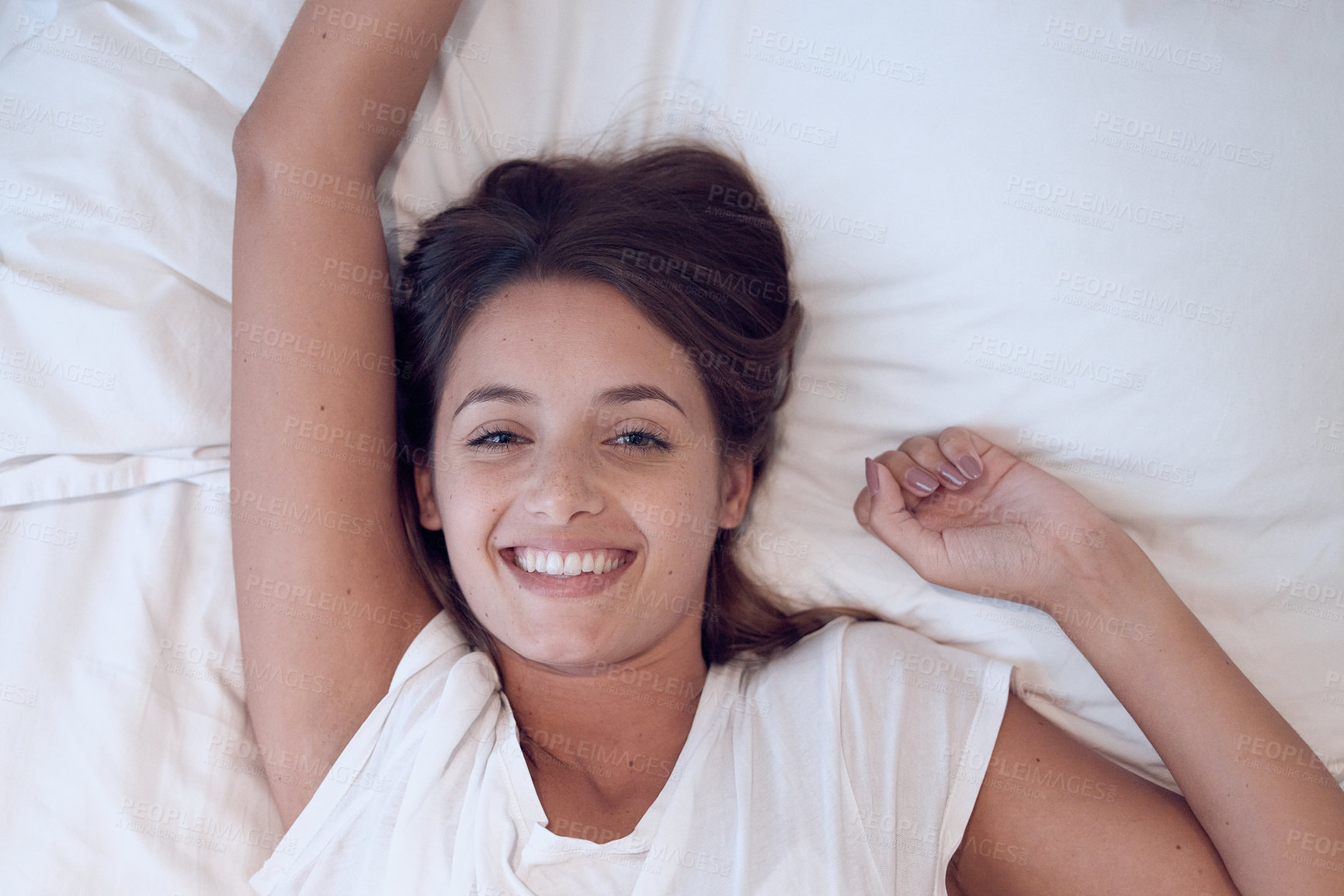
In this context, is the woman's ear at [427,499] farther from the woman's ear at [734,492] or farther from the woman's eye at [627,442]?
the woman's ear at [734,492]

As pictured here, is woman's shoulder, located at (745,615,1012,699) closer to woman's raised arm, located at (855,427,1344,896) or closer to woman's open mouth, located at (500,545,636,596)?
woman's raised arm, located at (855,427,1344,896)

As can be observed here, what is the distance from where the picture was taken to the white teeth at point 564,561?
5.54 feet

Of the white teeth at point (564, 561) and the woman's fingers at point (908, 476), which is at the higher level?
the woman's fingers at point (908, 476)

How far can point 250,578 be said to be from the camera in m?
1.78

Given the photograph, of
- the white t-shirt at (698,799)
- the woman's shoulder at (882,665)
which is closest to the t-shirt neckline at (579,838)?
the white t-shirt at (698,799)

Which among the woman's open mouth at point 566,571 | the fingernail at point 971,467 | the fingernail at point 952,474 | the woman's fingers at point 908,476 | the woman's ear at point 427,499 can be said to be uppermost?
the fingernail at point 971,467

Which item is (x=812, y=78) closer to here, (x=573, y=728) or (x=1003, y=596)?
(x=1003, y=596)

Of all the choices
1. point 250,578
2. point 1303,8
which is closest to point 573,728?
point 250,578

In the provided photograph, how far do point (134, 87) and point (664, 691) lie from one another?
1.48m

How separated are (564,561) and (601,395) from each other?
10.9 inches

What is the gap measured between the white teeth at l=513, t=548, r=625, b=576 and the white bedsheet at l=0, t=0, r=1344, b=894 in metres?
0.58

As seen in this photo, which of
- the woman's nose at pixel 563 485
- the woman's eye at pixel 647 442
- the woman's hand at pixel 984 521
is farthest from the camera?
the woman's hand at pixel 984 521

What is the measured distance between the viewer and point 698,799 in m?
1.76

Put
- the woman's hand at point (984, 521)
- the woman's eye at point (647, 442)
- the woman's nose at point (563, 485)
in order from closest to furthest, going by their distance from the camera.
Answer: the woman's nose at point (563, 485), the woman's eye at point (647, 442), the woman's hand at point (984, 521)
